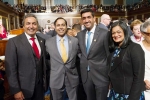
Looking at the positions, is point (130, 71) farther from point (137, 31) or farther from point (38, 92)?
point (137, 31)

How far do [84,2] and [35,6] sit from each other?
430 cm

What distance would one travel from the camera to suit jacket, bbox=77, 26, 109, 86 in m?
2.44

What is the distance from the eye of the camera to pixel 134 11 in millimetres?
13453

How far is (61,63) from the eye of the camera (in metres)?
2.36

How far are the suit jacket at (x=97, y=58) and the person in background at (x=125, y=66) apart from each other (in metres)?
0.46

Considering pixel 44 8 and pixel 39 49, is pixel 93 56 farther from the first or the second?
pixel 44 8

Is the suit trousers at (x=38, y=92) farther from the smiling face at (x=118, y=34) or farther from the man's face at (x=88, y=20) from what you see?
the smiling face at (x=118, y=34)

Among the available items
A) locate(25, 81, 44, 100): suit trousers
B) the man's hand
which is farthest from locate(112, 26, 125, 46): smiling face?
the man's hand

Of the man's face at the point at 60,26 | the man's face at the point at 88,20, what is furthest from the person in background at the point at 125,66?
the man's face at the point at 60,26

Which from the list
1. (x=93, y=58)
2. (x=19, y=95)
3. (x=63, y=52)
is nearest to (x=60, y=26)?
(x=63, y=52)

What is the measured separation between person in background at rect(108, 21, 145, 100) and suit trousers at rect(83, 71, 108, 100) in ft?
1.75

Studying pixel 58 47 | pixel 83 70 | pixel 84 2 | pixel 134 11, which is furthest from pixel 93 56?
pixel 84 2

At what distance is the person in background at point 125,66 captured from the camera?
1729mm

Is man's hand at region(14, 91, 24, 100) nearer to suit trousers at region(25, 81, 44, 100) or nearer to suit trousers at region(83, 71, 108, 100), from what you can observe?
suit trousers at region(25, 81, 44, 100)
